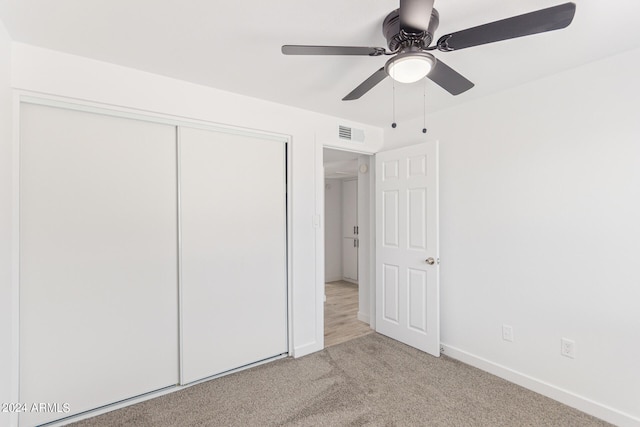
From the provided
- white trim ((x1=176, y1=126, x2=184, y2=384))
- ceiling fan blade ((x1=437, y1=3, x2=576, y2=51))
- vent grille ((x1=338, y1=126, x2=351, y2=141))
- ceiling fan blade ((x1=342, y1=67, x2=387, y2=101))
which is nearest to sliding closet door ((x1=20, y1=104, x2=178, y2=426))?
white trim ((x1=176, y1=126, x2=184, y2=384))

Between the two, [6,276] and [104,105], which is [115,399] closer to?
[6,276]

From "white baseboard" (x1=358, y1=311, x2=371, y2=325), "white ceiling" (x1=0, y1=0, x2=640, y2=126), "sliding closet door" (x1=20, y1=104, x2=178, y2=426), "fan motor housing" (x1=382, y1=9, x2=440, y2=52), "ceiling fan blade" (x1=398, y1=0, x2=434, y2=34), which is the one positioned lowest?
"white baseboard" (x1=358, y1=311, x2=371, y2=325)

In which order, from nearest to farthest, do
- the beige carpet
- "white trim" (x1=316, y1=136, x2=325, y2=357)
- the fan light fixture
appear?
the fan light fixture < the beige carpet < "white trim" (x1=316, y1=136, x2=325, y2=357)

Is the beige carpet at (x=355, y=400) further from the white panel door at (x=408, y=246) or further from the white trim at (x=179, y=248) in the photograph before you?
the white panel door at (x=408, y=246)

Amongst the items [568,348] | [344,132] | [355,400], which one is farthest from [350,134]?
[568,348]

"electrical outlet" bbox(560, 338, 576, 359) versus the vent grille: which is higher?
the vent grille

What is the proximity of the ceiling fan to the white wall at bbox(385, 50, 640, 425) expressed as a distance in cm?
109

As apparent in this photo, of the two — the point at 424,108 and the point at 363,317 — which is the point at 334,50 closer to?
the point at 424,108

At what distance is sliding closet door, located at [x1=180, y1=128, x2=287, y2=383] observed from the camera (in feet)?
7.71

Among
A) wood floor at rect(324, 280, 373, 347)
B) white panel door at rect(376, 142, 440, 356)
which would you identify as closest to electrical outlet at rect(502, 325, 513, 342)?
white panel door at rect(376, 142, 440, 356)

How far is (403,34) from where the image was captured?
1395 millimetres

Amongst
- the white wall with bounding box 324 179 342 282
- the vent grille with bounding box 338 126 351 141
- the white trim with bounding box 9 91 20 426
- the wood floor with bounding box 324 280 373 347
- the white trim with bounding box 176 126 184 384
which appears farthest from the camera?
the white wall with bounding box 324 179 342 282

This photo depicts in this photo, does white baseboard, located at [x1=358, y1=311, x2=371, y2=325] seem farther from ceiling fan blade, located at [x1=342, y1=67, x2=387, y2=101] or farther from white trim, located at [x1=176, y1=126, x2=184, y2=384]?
ceiling fan blade, located at [x1=342, y1=67, x2=387, y2=101]

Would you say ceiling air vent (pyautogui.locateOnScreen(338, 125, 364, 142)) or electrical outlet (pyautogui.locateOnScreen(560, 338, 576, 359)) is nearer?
electrical outlet (pyautogui.locateOnScreen(560, 338, 576, 359))
